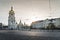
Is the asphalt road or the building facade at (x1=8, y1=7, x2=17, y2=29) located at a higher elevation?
the building facade at (x1=8, y1=7, x2=17, y2=29)

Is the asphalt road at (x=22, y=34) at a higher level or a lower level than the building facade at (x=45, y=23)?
lower

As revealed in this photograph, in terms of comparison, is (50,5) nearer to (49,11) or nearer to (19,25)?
(49,11)

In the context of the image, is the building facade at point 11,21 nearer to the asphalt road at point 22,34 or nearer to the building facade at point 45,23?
the asphalt road at point 22,34

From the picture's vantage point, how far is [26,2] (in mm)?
7520

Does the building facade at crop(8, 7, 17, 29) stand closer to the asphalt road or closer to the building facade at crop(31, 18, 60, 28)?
the asphalt road

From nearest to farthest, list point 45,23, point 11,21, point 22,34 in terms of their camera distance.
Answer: point 11,21 < point 45,23 < point 22,34

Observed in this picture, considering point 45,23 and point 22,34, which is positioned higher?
point 45,23

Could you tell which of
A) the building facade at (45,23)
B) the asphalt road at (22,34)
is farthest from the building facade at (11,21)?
the building facade at (45,23)

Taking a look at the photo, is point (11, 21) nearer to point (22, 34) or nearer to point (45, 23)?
point (45, 23)

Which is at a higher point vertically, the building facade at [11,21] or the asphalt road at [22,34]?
the building facade at [11,21]

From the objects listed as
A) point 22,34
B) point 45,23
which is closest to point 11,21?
point 45,23

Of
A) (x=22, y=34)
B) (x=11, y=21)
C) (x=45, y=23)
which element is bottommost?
(x=22, y=34)

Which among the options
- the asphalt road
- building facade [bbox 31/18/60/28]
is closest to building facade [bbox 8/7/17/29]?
the asphalt road

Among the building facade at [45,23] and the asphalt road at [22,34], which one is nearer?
the building facade at [45,23]
